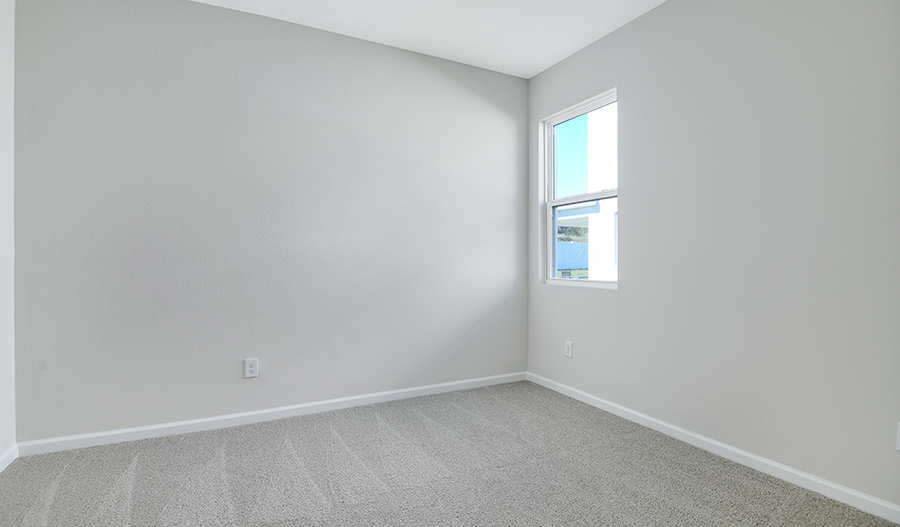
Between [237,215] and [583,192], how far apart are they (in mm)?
2340

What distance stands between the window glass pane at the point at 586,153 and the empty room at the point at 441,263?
2cm

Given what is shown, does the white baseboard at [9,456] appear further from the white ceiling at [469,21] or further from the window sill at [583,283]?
the window sill at [583,283]

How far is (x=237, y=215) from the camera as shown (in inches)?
110

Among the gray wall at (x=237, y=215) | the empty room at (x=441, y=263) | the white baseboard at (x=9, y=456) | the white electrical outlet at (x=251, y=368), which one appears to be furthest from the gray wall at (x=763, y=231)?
the white baseboard at (x=9, y=456)

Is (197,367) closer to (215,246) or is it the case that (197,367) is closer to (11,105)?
(215,246)

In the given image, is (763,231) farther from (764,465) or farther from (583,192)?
(583,192)

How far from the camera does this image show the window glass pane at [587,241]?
3.12 metres

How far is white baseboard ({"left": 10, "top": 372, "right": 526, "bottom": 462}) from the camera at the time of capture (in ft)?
7.84

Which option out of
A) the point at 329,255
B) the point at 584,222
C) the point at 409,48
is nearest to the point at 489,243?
the point at 584,222

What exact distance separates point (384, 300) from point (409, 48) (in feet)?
5.92

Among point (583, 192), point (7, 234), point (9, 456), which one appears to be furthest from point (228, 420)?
point (583, 192)

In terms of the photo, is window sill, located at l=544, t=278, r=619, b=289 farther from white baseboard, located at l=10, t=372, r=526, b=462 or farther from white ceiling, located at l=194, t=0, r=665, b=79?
white ceiling, located at l=194, t=0, r=665, b=79

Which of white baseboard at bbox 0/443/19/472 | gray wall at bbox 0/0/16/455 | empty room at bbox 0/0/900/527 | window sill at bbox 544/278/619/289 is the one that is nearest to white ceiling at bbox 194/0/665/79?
empty room at bbox 0/0/900/527

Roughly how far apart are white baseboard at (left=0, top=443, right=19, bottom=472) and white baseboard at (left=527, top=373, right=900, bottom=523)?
3223mm
